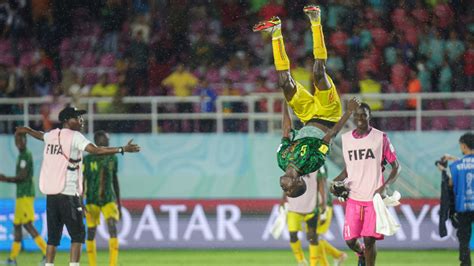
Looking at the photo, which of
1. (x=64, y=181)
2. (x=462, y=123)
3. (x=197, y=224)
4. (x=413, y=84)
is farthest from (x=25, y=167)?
(x=462, y=123)

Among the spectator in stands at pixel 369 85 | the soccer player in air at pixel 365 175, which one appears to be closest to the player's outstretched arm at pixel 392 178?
the soccer player in air at pixel 365 175

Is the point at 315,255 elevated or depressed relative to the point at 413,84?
depressed

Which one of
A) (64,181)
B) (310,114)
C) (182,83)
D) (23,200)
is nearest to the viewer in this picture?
(310,114)

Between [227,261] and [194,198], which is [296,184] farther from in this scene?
[194,198]

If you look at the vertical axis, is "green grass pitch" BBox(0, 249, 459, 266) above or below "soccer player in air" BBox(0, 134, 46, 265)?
below

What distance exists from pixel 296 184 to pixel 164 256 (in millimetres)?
7353

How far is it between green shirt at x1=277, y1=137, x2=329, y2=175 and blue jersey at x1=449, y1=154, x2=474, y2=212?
298 centimetres

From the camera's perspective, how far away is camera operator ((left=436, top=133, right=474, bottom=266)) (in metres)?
14.6

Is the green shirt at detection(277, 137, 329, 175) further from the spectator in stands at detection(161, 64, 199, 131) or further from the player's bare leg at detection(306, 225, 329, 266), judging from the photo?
the spectator in stands at detection(161, 64, 199, 131)


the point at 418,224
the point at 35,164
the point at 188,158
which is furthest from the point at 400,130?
the point at 35,164

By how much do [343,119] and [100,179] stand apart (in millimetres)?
5065

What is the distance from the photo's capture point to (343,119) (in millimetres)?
12008

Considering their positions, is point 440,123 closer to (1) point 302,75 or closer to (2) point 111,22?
(1) point 302,75

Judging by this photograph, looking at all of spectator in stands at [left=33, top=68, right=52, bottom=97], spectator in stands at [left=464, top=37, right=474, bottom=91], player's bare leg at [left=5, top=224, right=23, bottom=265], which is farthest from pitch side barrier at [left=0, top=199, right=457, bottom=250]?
spectator in stands at [left=33, top=68, right=52, bottom=97]
